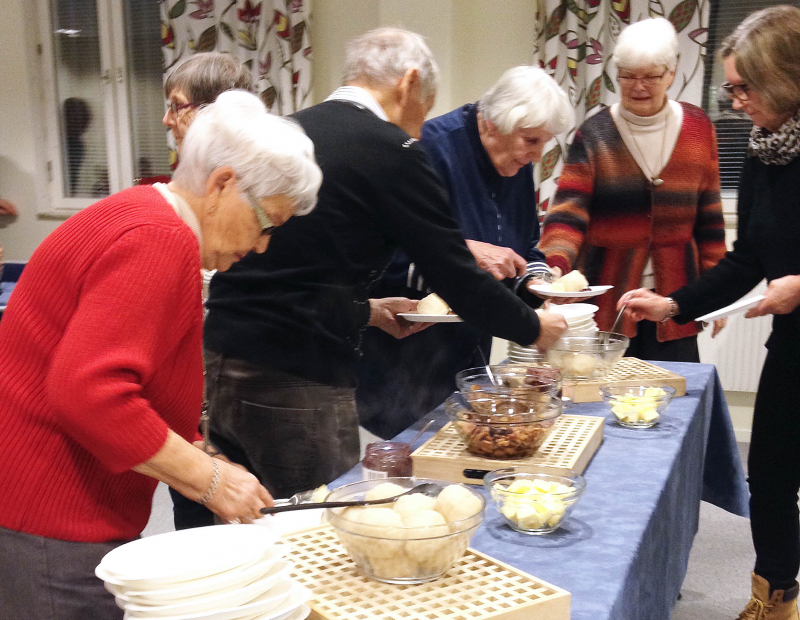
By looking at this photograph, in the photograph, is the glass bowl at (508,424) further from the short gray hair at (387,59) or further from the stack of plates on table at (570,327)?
the short gray hair at (387,59)

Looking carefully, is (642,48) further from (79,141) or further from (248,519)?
(79,141)

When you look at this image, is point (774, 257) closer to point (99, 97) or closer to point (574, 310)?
point (574, 310)

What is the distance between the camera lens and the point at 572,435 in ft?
5.33

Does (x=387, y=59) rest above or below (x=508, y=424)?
above

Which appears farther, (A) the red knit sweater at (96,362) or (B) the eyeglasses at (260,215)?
(B) the eyeglasses at (260,215)

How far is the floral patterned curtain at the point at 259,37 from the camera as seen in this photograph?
4332 millimetres

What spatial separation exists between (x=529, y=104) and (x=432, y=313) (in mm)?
617

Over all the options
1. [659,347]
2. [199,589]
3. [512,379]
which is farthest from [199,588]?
[659,347]

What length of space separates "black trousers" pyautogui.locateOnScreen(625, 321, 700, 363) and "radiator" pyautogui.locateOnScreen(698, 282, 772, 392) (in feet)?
4.45

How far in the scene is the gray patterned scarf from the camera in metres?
1.93

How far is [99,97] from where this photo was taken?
17.1 feet

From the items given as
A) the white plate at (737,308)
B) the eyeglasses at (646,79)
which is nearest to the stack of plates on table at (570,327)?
the white plate at (737,308)

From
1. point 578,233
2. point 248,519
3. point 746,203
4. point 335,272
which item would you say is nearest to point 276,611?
point 248,519

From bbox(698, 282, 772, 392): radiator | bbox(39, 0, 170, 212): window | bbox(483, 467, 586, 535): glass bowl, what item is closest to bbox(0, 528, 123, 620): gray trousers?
bbox(483, 467, 586, 535): glass bowl
